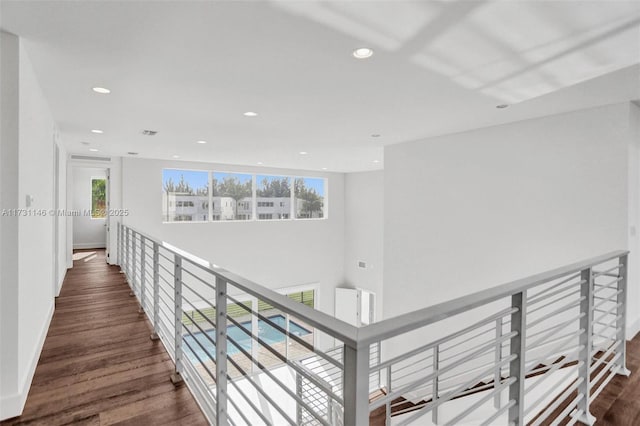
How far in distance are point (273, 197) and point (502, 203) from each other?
5.69 meters

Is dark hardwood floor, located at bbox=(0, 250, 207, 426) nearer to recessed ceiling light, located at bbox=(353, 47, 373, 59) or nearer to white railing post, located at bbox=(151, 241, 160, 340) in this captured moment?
white railing post, located at bbox=(151, 241, 160, 340)

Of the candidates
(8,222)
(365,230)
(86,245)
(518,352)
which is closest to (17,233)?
(8,222)

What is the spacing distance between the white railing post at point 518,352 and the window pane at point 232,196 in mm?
7094

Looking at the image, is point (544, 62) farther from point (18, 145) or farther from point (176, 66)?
point (18, 145)

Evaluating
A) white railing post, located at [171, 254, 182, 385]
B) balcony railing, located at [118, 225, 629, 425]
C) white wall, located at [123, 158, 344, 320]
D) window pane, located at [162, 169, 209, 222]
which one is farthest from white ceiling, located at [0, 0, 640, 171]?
window pane, located at [162, 169, 209, 222]

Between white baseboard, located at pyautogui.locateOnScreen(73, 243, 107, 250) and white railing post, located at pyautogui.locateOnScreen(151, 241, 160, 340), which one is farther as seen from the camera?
white baseboard, located at pyautogui.locateOnScreen(73, 243, 107, 250)

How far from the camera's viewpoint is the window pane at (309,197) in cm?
903

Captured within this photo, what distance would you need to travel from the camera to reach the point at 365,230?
9.04 metres

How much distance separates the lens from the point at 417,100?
120 inches

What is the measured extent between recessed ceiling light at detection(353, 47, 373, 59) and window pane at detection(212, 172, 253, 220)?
614cm

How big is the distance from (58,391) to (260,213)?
20.3 ft

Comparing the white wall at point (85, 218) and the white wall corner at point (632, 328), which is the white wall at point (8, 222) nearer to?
the white wall corner at point (632, 328)

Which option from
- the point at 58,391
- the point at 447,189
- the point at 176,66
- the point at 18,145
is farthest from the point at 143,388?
the point at 447,189

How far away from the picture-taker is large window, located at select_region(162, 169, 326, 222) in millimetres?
7229
